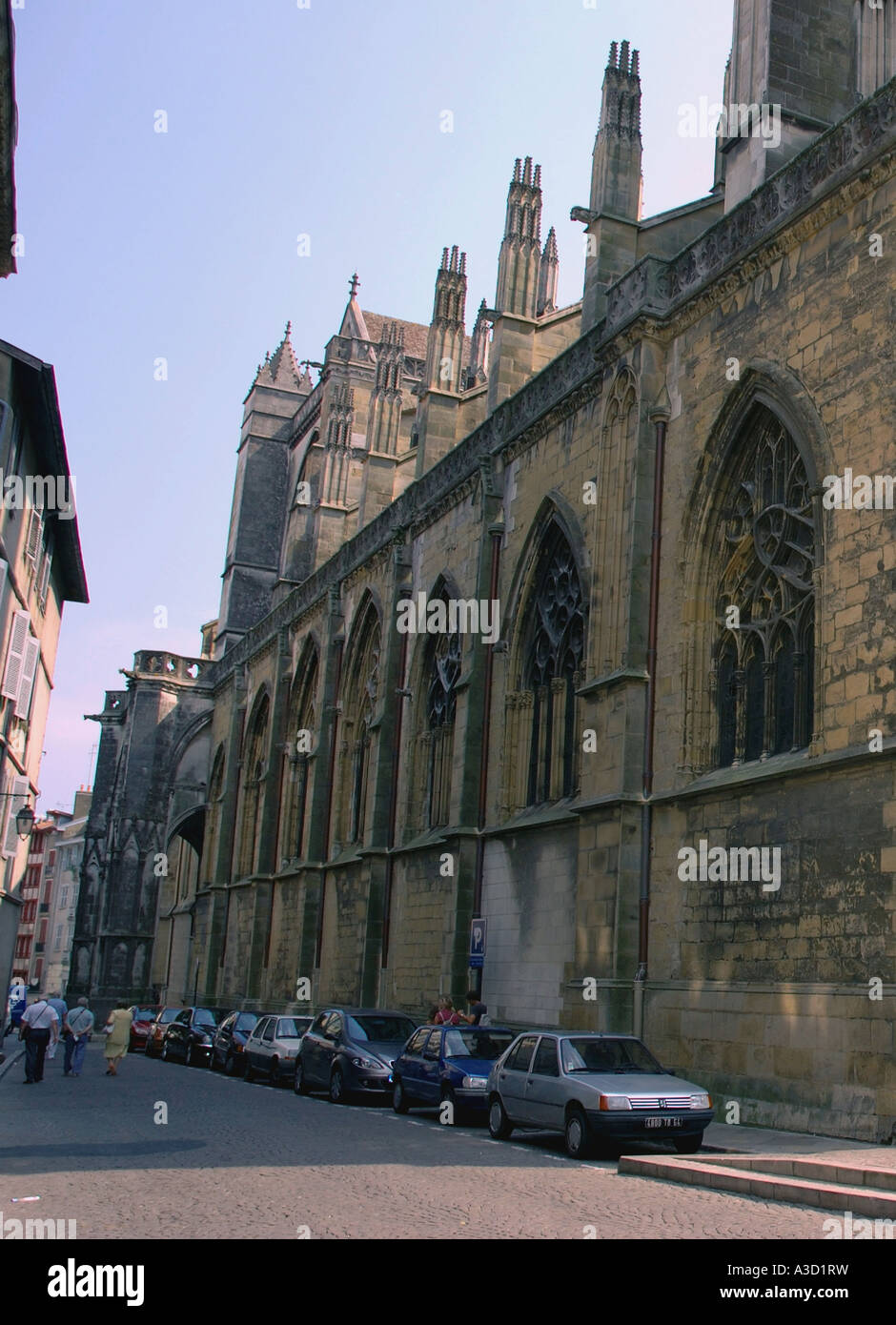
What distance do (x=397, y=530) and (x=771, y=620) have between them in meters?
14.8

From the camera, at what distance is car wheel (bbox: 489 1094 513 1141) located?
1453cm

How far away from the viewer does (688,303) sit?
62.4ft

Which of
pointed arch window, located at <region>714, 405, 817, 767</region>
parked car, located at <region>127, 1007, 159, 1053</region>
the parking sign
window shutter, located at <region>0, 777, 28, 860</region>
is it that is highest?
pointed arch window, located at <region>714, 405, 817, 767</region>

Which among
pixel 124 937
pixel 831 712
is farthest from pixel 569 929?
pixel 124 937

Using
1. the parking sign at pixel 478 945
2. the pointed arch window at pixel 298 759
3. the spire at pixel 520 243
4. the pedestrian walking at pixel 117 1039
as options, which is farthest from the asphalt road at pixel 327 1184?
the pointed arch window at pixel 298 759

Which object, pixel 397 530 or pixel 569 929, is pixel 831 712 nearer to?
pixel 569 929

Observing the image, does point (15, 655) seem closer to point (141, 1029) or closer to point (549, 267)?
point (141, 1029)

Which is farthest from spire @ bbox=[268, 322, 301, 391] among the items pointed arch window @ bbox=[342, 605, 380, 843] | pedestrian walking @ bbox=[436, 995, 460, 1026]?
pedestrian walking @ bbox=[436, 995, 460, 1026]

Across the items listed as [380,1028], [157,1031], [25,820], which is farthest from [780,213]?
[157,1031]

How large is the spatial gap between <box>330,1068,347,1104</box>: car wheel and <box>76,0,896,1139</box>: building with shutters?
11.0ft

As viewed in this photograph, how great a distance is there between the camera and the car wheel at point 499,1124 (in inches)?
572

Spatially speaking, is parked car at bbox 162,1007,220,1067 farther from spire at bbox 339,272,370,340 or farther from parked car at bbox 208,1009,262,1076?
spire at bbox 339,272,370,340

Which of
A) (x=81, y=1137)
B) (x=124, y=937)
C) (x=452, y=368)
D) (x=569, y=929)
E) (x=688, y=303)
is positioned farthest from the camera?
(x=124, y=937)

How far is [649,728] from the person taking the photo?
61.1ft
